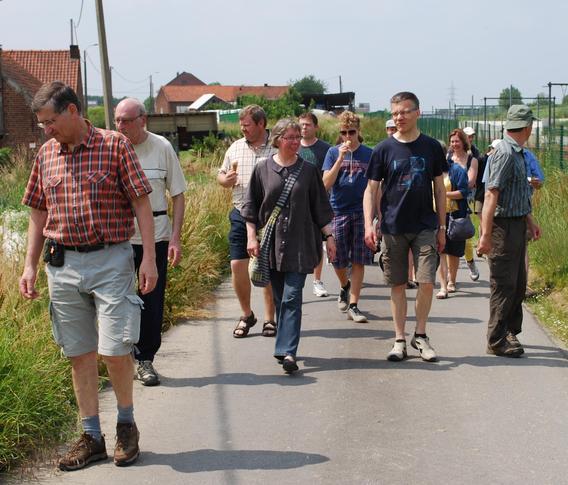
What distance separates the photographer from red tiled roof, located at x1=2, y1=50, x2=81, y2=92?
54219mm

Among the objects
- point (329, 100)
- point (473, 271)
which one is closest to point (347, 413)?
point (473, 271)

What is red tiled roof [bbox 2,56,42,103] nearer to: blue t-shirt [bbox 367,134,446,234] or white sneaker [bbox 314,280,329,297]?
white sneaker [bbox 314,280,329,297]

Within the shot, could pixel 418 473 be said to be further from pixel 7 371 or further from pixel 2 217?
pixel 2 217

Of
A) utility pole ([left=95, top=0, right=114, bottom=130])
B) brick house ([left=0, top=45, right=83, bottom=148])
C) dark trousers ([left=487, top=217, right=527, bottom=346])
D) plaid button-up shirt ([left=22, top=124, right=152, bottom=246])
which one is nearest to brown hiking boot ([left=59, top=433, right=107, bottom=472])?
plaid button-up shirt ([left=22, top=124, right=152, bottom=246])

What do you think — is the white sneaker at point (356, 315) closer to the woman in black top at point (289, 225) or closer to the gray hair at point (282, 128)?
the woman in black top at point (289, 225)

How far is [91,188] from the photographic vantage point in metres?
5.15

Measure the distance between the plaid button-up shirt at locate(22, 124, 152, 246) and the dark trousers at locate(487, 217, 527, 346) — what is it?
11.3 ft

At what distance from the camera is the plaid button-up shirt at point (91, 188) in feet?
16.9

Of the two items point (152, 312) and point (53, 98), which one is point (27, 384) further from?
point (53, 98)

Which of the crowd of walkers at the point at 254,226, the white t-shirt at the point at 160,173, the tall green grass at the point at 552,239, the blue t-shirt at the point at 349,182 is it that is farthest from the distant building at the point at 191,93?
the white t-shirt at the point at 160,173

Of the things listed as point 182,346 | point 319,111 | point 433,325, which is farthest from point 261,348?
point 319,111

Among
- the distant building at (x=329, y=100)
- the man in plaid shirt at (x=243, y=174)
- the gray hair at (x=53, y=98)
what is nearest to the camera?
the gray hair at (x=53, y=98)

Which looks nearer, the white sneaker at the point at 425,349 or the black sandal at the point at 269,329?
the white sneaker at the point at 425,349

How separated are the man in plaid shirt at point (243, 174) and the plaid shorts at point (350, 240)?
1.06 meters
